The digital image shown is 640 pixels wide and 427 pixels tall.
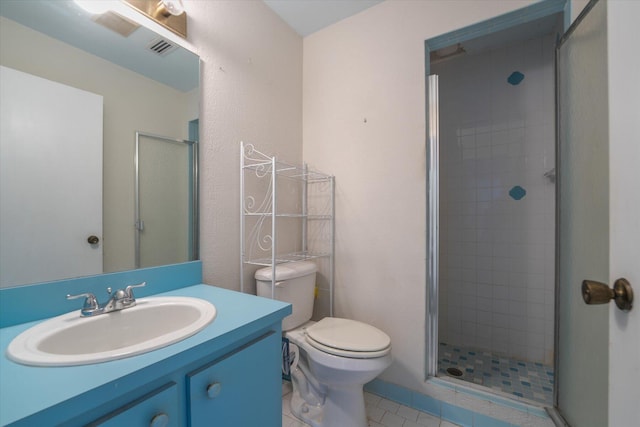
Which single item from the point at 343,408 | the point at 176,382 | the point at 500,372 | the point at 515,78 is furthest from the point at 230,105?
the point at 500,372

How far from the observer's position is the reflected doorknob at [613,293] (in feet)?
1.52

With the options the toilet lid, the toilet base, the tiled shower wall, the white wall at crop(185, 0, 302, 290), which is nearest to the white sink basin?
the white wall at crop(185, 0, 302, 290)

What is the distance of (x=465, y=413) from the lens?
1.32 meters

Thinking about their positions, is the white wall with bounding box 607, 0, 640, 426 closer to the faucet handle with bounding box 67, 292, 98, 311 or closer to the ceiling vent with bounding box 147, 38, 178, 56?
the faucet handle with bounding box 67, 292, 98, 311

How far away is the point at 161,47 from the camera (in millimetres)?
1123

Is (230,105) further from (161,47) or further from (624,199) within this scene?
(624,199)

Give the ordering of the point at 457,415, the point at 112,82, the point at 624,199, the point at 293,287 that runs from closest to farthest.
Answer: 1. the point at 624,199
2. the point at 112,82
3. the point at 457,415
4. the point at 293,287

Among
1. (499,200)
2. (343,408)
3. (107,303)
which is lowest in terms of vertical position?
(343,408)

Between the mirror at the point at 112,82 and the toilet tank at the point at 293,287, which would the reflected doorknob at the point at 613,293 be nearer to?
the toilet tank at the point at 293,287

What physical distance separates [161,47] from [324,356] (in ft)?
4.90

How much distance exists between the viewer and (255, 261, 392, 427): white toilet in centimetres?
116

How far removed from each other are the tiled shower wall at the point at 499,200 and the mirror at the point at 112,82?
1933 millimetres

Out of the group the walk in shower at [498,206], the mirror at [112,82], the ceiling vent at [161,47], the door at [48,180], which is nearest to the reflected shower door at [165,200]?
the mirror at [112,82]

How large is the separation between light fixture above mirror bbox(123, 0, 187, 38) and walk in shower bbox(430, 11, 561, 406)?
1726 millimetres
